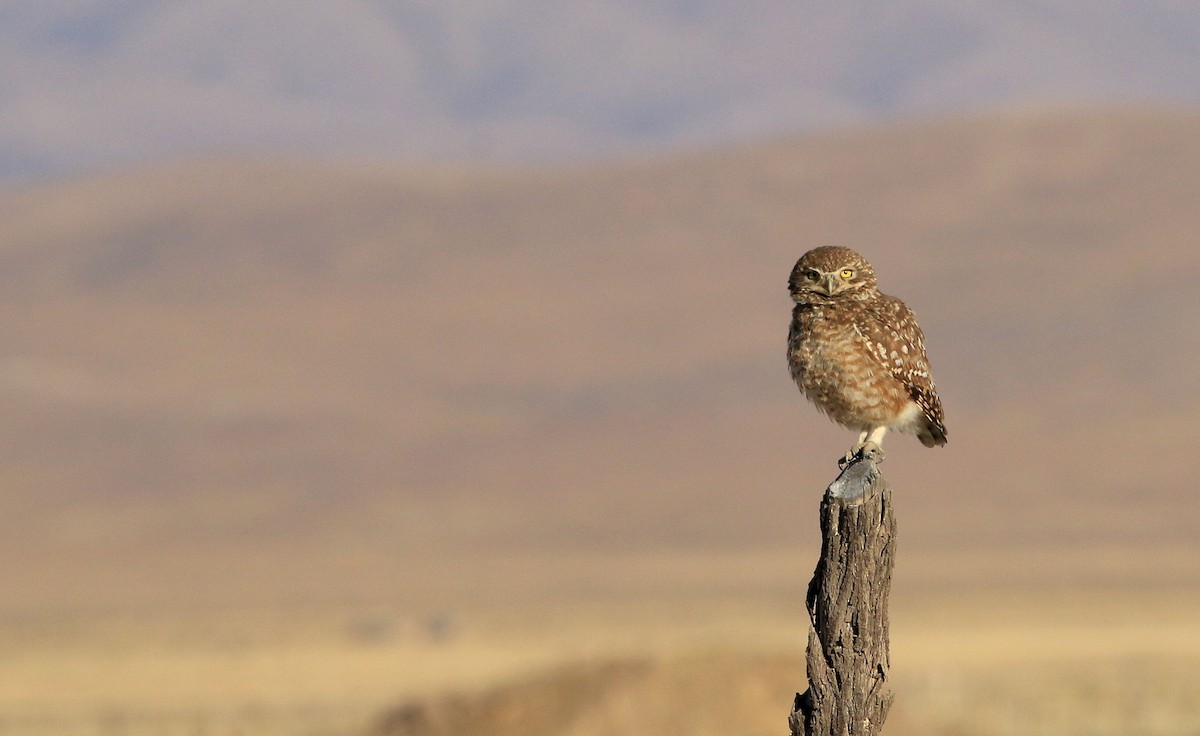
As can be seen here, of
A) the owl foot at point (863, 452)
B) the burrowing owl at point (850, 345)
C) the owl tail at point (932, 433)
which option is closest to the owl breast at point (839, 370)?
the burrowing owl at point (850, 345)

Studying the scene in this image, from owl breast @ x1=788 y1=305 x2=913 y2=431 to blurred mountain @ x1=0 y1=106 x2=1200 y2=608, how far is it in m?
56.4

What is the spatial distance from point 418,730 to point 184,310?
82062 millimetres

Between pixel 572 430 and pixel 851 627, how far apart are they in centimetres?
7820

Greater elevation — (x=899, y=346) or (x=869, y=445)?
(x=899, y=346)

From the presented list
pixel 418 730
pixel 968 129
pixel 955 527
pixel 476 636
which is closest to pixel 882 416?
pixel 418 730

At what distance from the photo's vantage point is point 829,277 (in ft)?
33.7

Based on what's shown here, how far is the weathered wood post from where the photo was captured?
7.93 m

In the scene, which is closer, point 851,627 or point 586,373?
point 851,627

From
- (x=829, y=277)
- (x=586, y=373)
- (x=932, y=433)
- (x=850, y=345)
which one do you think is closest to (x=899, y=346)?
(x=850, y=345)

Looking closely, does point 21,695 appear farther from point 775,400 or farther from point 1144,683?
point 775,400

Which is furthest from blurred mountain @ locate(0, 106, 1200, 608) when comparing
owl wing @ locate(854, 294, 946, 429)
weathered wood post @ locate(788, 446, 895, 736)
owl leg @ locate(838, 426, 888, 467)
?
weathered wood post @ locate(788, 446, 895, 736)

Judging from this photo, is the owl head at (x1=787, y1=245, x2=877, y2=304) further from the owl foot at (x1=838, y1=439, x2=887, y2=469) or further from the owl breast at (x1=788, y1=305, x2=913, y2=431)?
the owl foot at (x1=838, y1=439, x2=887, y2=469)

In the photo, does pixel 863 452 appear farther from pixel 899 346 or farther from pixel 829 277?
pixel 829 277

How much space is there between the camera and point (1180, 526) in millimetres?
75000
